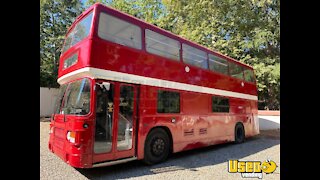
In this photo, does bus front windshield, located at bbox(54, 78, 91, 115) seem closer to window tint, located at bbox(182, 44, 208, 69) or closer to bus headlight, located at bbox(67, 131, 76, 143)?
bus headlight, located at bbox(67, 131, 76, 143)

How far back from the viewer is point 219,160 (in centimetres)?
607

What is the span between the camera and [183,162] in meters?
5.77

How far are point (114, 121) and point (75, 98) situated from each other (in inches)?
33.3

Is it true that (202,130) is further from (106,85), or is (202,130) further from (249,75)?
(249,75)

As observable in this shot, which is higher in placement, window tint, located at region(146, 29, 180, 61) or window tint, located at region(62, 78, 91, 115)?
window tint, located at region(146, 29, 180, 61)

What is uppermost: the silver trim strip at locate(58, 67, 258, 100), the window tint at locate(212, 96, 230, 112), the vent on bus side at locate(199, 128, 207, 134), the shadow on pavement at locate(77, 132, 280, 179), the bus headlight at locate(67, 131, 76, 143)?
the silver trim strip at locate(58, 67, 258, 100)

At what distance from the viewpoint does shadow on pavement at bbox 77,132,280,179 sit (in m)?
4.71

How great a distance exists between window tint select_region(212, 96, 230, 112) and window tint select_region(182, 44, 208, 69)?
1066 mm

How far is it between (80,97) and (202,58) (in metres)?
3.76

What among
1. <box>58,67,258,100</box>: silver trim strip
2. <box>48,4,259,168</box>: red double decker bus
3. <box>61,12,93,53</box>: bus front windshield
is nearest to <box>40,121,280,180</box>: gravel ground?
<box>48,4,259,168</box>: red double decker bus

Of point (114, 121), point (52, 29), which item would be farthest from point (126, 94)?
point (52, 29)

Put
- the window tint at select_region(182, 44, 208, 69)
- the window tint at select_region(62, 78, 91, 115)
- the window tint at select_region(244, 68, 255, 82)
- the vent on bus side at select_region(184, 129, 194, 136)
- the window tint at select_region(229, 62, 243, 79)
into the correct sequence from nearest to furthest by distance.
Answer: the window tint at select_region(62, 78, 91, 115) → the vent on bus side at select_region(184, 129, 194, 136) → the window tint at select_region(182, 44, 208, 69) → the window tint at select_region(229, 62, 243, 79) → the window tint at select_region(244, 68, 255, 82)

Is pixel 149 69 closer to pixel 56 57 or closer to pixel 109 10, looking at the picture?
pixel 109 10

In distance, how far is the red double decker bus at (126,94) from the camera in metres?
4.45
